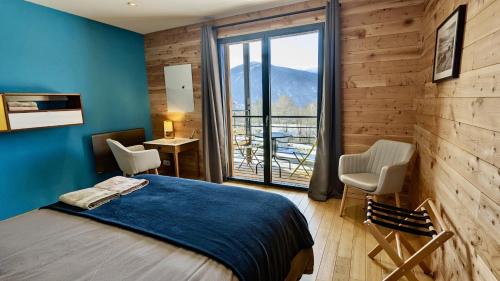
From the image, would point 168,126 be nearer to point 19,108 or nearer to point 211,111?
point 211,111

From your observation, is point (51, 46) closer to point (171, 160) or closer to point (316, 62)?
point (171, 160)

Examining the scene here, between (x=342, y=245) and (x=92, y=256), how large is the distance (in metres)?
1.92

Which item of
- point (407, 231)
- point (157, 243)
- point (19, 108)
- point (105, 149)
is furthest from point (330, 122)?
point (19, 108)

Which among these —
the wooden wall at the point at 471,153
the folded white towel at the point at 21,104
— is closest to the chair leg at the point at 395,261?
the wooden wall at the point at 471,153

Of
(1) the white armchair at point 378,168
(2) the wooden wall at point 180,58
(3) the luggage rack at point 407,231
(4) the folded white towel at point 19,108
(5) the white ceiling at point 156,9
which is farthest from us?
(2) the wooden wall at point 180,58

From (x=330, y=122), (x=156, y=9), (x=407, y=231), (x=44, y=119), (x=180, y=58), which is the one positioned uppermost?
(x=156, y=9)

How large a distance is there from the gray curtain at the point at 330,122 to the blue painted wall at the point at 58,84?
10.1 feet

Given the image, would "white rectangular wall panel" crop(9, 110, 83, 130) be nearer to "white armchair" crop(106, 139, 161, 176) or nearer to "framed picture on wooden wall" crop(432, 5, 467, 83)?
"white armchair" crop(106, 139, 161, 176)

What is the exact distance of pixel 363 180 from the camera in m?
2.52

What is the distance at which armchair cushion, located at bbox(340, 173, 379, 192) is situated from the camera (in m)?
2.39

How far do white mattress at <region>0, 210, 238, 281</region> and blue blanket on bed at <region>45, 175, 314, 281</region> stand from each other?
60 mm

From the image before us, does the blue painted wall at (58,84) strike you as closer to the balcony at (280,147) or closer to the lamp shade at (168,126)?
the lamp shade at (168,126)

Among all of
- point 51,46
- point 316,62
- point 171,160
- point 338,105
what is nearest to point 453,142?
point 338,105

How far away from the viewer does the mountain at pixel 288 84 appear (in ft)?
11.1
